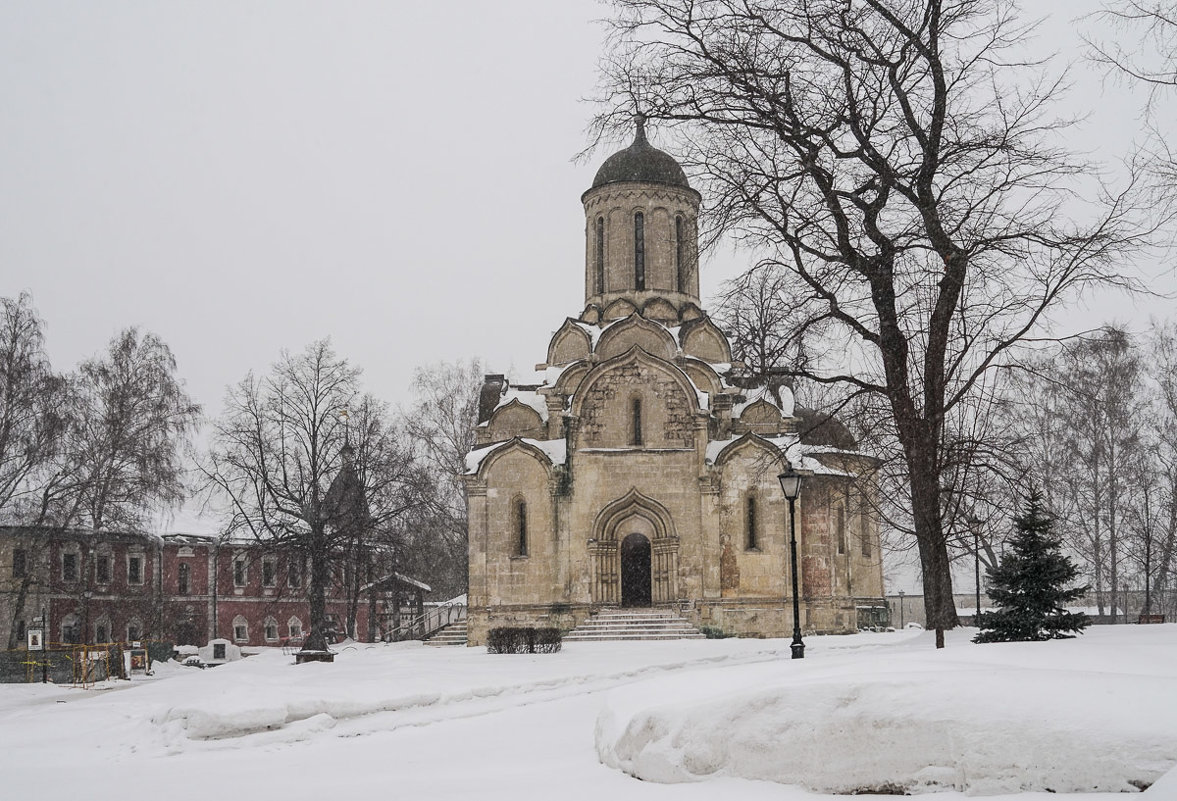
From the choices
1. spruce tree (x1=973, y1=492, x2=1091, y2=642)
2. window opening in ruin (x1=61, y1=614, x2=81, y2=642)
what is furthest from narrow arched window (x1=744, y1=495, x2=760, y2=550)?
window opening in ruin (x1=61, y1=614, x2=81, y2=642)

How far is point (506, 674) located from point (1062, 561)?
8426mm

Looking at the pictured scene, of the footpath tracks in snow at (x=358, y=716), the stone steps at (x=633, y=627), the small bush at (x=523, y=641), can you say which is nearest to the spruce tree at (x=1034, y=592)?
the footpath tracks in snow at (x=358, y=716)

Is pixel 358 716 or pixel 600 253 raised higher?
pixel 600 253

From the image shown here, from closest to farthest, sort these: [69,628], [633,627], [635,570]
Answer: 1. [633,627]
2. [635,570]
3. [69,628]

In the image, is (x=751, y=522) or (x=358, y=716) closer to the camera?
(x=358, y=716)

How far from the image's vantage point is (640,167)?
35375mm

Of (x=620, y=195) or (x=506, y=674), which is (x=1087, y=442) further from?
(x=506, y=674)

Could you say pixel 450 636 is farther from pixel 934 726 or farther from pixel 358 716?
pixel 934 726

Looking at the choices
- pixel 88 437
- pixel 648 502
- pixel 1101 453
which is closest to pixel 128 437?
pixel 88 437

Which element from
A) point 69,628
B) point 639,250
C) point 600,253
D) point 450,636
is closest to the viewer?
point 450,636

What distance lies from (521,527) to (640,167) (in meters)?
11.5

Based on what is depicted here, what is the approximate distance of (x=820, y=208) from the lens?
1716 centimetres

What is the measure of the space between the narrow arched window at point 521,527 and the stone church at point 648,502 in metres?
0.04

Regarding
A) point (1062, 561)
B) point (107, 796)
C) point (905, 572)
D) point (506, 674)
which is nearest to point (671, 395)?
point (506, 674)
